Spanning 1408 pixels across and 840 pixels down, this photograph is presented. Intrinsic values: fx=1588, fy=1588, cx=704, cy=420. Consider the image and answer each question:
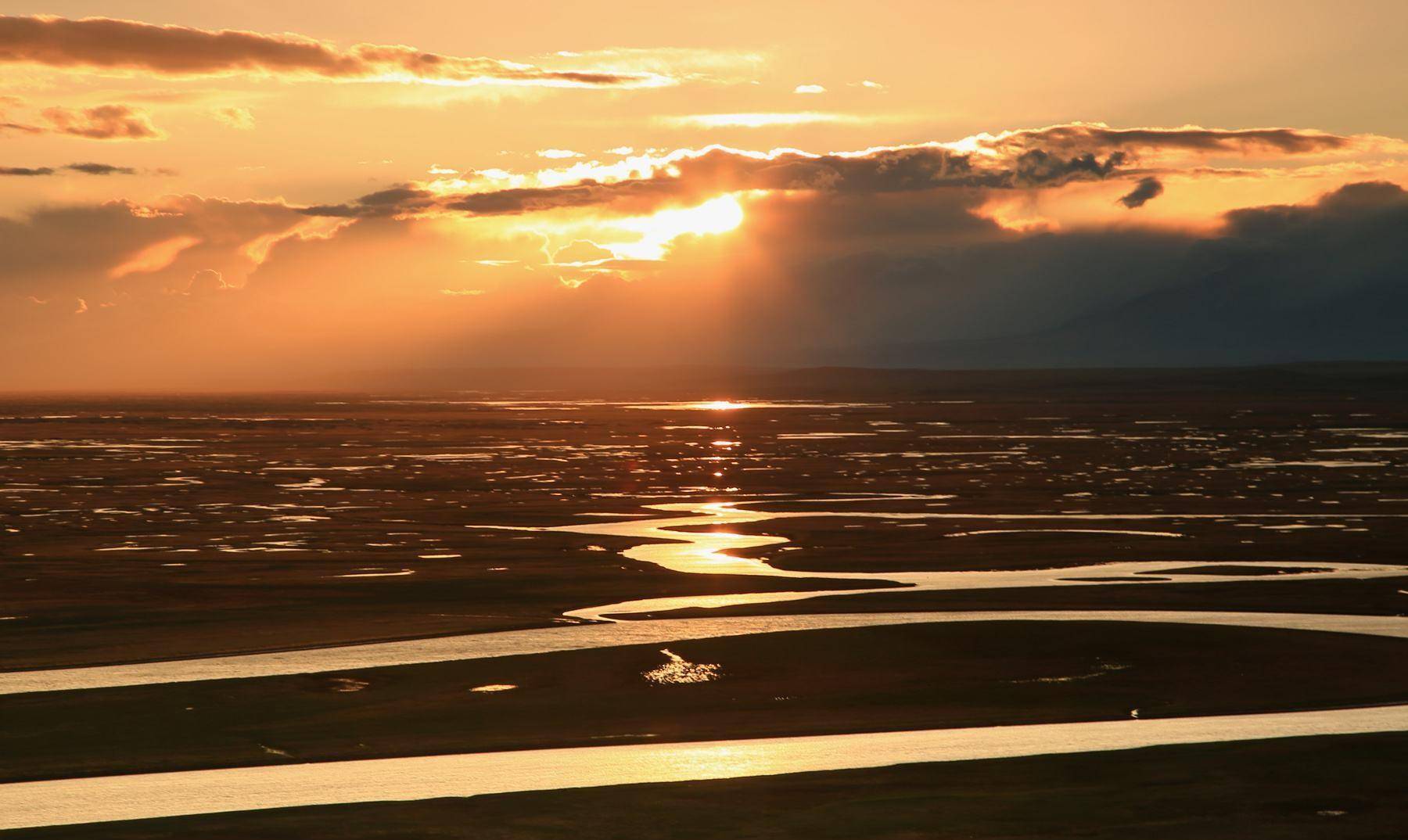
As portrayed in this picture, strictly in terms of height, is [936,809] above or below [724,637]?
above

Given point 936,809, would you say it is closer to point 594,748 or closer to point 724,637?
point 594,748

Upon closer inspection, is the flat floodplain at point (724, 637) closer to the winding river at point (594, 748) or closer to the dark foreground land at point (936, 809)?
the dark foreground land at point (936, 809)

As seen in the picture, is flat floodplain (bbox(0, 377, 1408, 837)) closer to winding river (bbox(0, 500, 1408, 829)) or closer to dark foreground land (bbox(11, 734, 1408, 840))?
dark foreground land (bbox(11, 734, 1408, 840))

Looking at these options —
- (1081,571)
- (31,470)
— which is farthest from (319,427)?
(1081,571)

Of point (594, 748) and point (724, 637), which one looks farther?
point (724, 637)

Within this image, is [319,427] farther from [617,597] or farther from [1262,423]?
[617,597]

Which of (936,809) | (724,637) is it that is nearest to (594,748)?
(936,809)

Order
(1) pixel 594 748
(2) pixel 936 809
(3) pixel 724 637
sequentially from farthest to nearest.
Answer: (3) pixel 724 637 → (1) pixel 594 748 → (2) pixel 936 809
